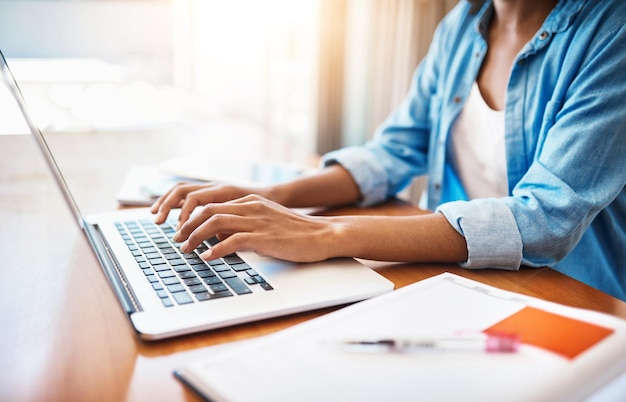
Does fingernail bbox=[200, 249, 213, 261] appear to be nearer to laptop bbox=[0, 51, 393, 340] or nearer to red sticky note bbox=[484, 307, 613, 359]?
laptop bbox=[0, 51, 393, 340]

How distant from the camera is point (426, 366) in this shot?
44 centimetres

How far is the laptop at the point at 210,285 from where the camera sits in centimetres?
55

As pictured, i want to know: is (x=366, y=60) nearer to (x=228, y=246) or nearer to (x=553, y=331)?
(x=228, y=246)

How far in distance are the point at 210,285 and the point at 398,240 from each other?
25 cm

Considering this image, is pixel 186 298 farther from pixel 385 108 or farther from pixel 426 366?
pixel 385 108

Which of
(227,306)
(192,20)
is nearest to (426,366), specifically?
(227,306)

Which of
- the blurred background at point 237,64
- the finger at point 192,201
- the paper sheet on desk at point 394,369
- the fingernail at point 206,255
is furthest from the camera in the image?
the blurred background at point 237,64

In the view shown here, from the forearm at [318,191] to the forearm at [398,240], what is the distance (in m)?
0.25

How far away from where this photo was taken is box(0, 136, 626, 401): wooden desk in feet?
1.51

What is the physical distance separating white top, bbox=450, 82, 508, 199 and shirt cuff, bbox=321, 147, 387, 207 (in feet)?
0.58

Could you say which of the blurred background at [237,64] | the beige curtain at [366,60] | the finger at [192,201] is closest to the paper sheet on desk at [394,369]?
the finger at [192,201]

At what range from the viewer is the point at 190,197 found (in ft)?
2.77

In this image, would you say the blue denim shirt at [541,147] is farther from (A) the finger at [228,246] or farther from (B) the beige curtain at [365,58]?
(B) the beige curtain at [365,58]

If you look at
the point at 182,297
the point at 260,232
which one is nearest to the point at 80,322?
the point at 182,297
